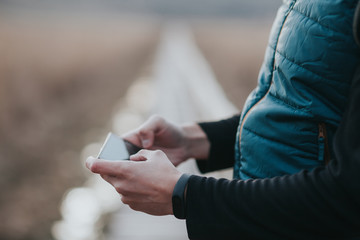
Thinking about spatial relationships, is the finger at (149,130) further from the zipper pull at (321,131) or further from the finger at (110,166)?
the zipper pull at (321,131)

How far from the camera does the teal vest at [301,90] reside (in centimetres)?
125

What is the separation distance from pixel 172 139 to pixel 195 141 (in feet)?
0.36

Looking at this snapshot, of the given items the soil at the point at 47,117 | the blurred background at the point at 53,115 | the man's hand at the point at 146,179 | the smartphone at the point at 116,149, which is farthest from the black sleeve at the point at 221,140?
the soil at the point at 47,117

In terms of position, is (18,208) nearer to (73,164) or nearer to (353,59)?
(73,164)

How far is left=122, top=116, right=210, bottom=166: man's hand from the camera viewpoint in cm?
194

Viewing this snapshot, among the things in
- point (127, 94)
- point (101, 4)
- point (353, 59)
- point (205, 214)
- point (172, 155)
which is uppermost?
point (353, 59)

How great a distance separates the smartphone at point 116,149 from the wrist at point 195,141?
27 centimetres

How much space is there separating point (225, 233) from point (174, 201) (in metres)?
0.18

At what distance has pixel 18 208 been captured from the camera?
208 inches

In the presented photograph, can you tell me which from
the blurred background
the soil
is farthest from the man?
the soil

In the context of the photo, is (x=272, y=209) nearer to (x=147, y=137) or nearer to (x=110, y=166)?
(x=110, y=166)

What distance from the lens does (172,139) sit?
79.5 inches

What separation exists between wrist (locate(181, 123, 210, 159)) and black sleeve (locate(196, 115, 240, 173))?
2cm

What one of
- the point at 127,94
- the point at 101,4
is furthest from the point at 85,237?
the point at 101,4
